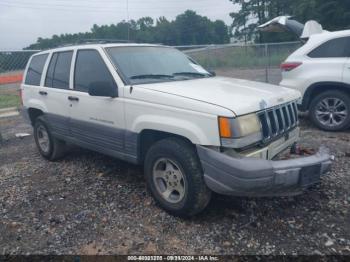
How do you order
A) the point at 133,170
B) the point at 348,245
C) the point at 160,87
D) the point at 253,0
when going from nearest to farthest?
the point at 348,245 < the point at 160,87 < the point at 133,170 < the point at 253,0

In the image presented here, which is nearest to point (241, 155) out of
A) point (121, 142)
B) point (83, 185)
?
point (121, 142)

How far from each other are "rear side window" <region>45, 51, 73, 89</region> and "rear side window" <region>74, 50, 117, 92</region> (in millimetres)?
262

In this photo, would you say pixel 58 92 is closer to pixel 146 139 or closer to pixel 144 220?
pixel 146 139

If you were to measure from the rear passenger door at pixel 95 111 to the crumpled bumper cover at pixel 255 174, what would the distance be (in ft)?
4.08

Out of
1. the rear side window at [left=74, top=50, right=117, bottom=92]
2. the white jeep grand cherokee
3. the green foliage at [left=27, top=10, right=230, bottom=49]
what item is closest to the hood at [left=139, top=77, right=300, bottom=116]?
the white jeep grand cherokee

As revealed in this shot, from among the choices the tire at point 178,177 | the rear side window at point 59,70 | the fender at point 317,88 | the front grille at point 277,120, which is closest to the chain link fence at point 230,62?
the fender at point 317,88

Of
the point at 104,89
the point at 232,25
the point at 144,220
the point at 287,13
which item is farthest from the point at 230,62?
the point at 232,25

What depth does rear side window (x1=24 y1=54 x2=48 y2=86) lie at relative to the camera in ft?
17.9

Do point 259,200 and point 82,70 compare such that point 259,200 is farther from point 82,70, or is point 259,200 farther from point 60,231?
point 82,70

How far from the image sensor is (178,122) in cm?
328

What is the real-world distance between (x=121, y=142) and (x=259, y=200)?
1.72 meters

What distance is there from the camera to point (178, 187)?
350 cm

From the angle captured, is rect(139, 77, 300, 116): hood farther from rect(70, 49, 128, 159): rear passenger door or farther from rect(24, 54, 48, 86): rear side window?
rect(24, 54, 48, 86): rear side window

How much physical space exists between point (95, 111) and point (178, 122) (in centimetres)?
139
